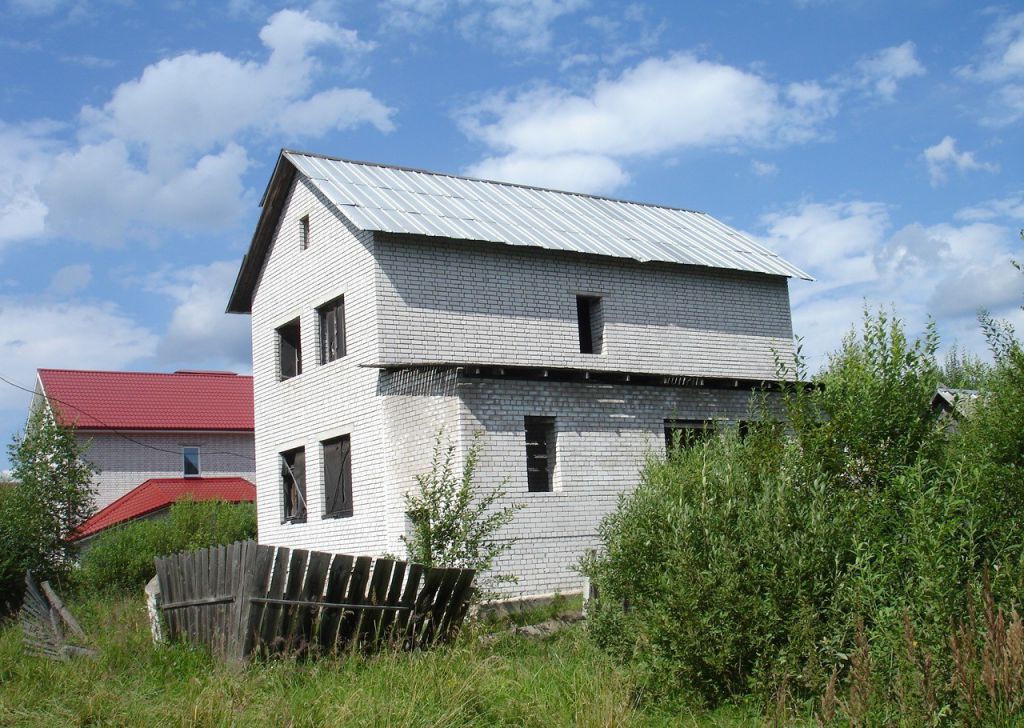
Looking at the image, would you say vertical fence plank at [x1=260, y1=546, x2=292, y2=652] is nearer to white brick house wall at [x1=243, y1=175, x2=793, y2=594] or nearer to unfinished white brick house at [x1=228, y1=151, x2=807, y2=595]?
white brick house wall at [x1=243, y1=175, x2=793, y2=594]

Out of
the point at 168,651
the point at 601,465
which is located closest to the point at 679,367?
the point at 601,465

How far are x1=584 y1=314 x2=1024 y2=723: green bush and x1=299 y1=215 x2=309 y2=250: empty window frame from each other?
1060cm

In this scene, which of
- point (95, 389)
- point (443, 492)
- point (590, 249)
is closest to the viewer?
point (443, 492)

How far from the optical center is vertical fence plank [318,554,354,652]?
8734mm

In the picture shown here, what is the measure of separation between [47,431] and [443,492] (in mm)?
12286

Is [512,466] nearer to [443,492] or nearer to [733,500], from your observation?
[443,492]

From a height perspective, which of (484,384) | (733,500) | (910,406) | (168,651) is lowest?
(168,651)

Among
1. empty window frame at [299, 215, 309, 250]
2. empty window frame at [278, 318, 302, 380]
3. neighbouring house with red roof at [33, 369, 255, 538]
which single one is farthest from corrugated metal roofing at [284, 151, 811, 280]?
neighbouring house with red roof at [33, 369, 255, 538]

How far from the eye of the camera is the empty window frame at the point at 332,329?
626 inches

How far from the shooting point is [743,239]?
67.5 ft

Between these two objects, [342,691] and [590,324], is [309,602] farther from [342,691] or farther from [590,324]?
[590,324]

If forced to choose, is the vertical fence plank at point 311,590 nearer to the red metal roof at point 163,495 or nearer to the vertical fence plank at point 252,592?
the vertical fence plank at point 252,592

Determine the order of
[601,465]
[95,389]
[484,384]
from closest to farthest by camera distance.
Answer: [484,384], [601,465], [95,389]

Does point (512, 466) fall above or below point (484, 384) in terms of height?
below
